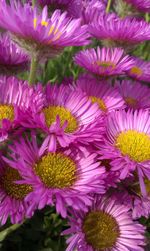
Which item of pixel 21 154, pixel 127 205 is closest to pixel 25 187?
pixel 21 154

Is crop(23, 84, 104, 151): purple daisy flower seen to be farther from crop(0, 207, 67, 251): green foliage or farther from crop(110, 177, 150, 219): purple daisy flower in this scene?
crop(0, 207, 67, 251): green foliage

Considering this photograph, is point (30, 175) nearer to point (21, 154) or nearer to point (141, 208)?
point (21, 154)

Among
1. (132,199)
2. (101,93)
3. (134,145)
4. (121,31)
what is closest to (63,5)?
(121,31)

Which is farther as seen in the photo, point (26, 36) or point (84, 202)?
point (26, 36)

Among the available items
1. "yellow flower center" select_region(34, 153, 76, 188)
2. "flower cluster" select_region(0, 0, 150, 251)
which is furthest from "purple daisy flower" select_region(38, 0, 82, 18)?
"yellow flower center" select_region(34, 153, 76, 188)

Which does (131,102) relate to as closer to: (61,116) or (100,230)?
(61,116)

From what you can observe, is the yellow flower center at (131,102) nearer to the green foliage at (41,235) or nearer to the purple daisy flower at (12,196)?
the green foliage at (41,235)
